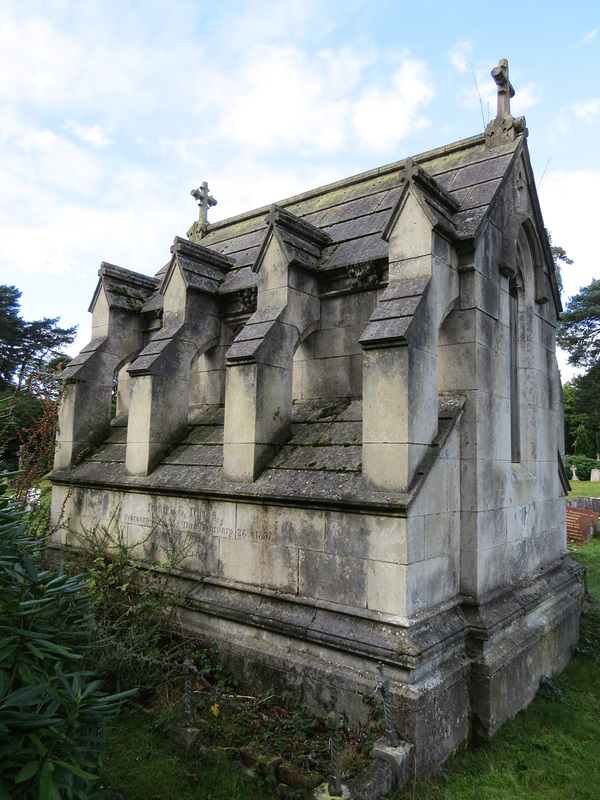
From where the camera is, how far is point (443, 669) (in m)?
4.98

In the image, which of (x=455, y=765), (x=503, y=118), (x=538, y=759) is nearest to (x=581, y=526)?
(x=538, y=759)

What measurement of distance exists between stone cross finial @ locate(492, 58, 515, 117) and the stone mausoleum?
3 centimetres

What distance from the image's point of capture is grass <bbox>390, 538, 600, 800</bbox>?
461cm

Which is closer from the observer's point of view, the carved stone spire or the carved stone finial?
the carved stone spire

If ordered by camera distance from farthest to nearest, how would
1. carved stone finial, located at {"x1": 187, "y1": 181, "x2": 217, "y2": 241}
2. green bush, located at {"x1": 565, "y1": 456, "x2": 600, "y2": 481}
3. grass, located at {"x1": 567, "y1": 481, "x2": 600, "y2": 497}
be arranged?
green bush, located at {"x1": 565, "y1": 456, "x2": 600, "y2": 481}, grass, located at {"x1": 567, "y1": 481, "x2": 600, "y2": 497}, carved stone finial, located at {"x1": 187, "y1": 181, "x2": 217, "y2": 241}

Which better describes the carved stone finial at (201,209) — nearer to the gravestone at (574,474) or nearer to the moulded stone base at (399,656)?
the moulded stone base at (399,656)

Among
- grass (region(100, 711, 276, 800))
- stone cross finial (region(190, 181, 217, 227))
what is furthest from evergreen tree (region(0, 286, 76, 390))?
grass (region(100, 711, 276, 800))

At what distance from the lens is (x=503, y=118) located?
7430 mm

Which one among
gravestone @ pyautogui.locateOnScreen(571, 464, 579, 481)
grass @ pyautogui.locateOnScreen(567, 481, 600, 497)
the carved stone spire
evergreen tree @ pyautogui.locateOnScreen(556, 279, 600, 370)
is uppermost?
evergreen tree @ pyautogui.locateOnScreen(556, 279, 600, 370)

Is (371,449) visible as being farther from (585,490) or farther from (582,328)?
(582,328)

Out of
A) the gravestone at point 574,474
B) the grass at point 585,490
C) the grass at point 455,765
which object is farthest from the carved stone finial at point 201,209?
the gravestone at point 574,474

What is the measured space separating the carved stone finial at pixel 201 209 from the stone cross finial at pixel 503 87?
6522mm

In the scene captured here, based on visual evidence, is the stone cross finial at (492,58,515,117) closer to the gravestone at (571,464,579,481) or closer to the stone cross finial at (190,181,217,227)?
the stone cross finial at (190,181,217,227)

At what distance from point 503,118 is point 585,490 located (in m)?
28.2
